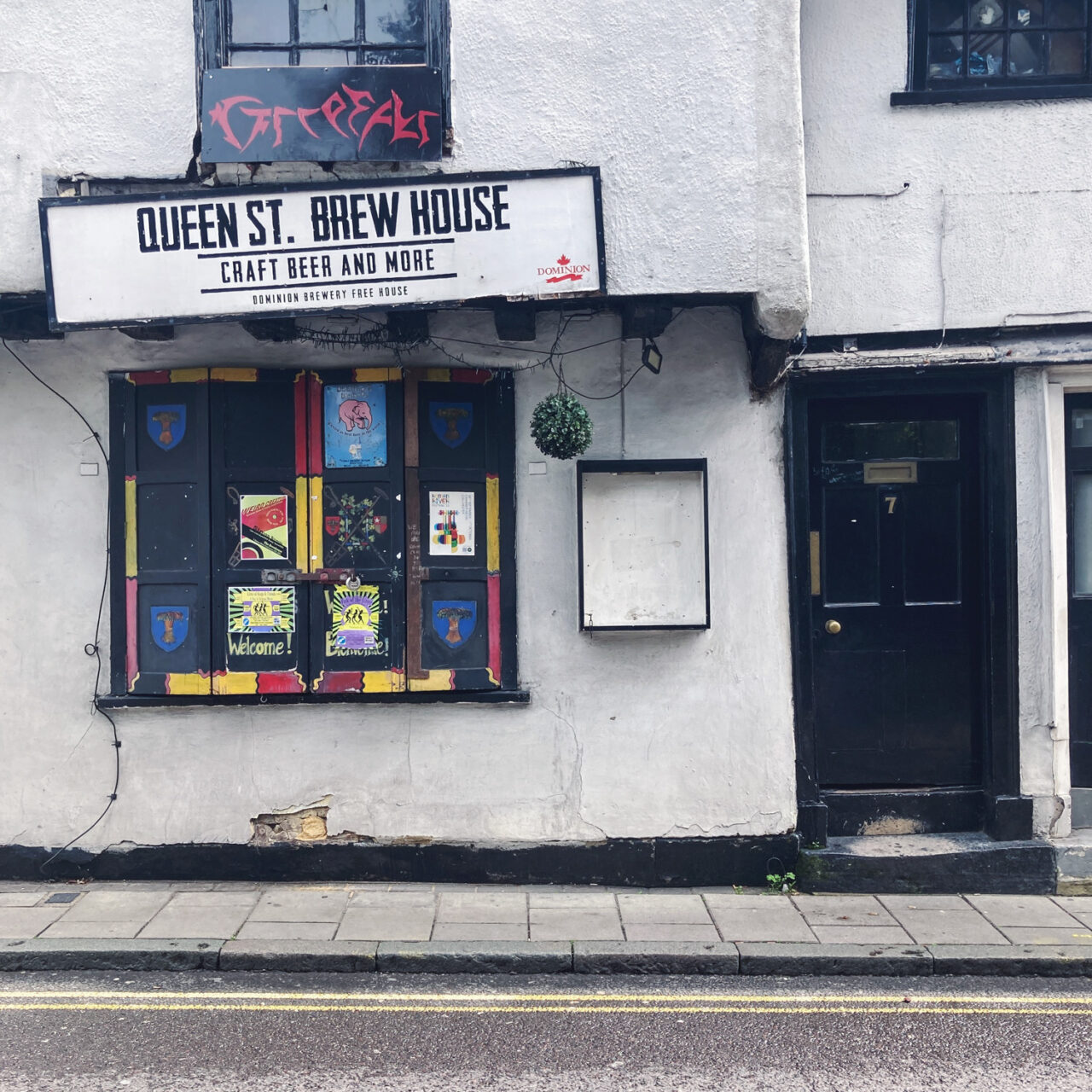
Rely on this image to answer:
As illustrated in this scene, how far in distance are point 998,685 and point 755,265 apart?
318 centimetres

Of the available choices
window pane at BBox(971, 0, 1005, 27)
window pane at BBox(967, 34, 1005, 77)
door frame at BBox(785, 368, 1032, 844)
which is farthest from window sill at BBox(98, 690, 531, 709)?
window pane at BBox(971, 0, 1005, 27)

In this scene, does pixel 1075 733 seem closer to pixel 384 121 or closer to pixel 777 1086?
pixel 777 1086

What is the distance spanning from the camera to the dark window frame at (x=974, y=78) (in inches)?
265

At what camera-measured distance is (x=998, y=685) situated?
6855 millimetres

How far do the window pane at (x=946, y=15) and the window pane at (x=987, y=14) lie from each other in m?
0.08

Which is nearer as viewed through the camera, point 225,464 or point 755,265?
point 755,265

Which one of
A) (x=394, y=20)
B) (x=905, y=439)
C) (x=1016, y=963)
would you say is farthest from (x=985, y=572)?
(x=394, y=20)

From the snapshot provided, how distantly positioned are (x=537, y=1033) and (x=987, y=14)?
22.4 ft

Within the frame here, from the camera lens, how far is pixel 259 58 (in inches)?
253

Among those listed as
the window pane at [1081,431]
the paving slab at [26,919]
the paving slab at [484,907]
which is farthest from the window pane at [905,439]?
the paving slab at [26,919]

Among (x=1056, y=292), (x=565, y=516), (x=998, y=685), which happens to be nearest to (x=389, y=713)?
(x=565, y=516)

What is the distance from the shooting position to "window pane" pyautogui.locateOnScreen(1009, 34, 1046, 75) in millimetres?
6926

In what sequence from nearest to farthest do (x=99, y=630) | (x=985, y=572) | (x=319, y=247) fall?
(x=319, y=247) < (x=99, y=630) < (x=985, y=572)

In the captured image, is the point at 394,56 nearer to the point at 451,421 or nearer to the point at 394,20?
the point at 394,20
